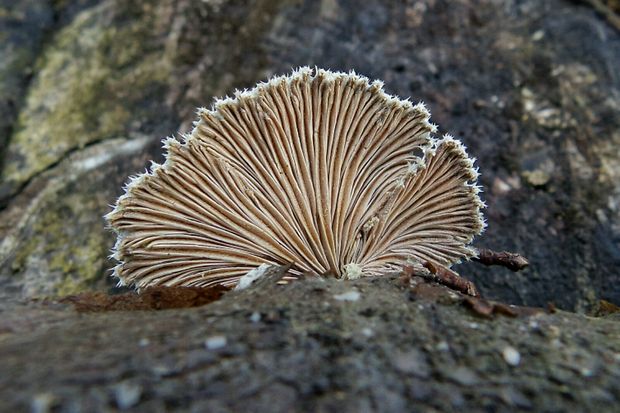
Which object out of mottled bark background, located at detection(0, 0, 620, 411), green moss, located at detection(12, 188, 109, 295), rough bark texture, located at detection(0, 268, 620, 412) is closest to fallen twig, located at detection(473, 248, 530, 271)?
rough bark texture, located at detection(0, 268, 620, 412)

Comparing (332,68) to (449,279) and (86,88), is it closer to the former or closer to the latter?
(86,88)

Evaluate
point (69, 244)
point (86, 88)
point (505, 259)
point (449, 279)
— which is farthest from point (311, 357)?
point (86, 88)

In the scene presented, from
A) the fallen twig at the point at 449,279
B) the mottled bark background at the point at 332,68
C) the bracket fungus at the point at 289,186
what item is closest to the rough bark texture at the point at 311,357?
the fallen twig at the point at 449,279

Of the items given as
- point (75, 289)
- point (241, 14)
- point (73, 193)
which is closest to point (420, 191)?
point (75, 289)

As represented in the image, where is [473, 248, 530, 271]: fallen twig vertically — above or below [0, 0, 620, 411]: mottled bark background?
below

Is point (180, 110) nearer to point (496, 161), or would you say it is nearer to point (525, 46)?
point (496, 161)

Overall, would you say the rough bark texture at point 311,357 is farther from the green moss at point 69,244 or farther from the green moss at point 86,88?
the green moss at point 86,88

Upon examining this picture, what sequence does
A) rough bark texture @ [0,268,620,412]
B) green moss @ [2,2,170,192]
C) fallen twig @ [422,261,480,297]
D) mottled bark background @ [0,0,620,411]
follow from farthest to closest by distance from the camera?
green moss @ [2,2,170,192] → mottled bark background @ [0,0,620,411] → fallen twig @ [422,261,480,297] → rough bark texture @ [0,268,620,412]

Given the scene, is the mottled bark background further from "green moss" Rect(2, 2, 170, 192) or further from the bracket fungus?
the bracket fungus
